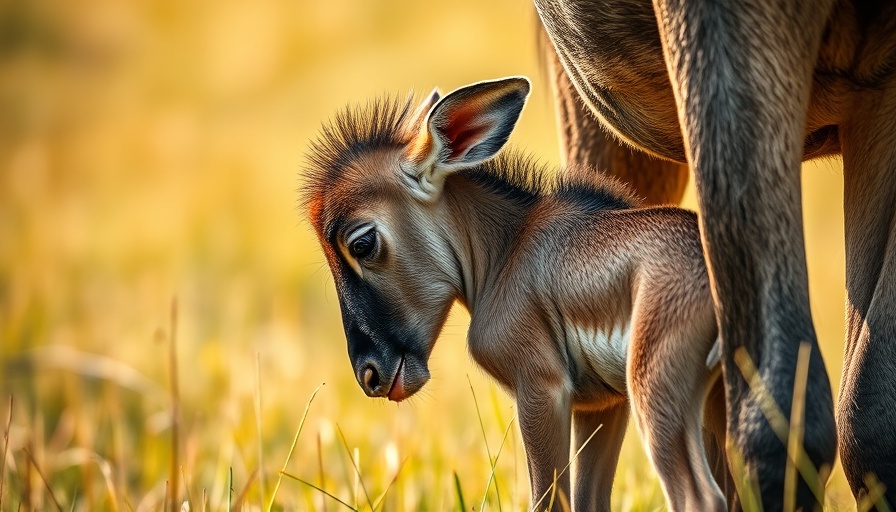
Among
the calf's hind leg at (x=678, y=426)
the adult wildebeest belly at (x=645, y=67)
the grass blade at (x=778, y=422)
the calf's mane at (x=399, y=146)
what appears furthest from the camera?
the calf's mane at (x=399, y=146)

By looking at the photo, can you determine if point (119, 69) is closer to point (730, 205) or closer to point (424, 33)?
point (424, 33)

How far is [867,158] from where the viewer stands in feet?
11.2

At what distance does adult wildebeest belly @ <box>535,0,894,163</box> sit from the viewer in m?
3.10

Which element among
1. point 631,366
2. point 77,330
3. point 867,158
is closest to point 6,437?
point 631,366

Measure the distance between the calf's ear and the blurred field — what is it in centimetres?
72

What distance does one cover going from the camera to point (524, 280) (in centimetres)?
359

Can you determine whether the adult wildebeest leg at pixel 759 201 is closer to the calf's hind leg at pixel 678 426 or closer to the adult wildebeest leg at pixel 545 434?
the calf's hind leg at pixel 678 426

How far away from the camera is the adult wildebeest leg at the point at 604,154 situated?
15.2ft

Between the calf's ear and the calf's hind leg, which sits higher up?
the calf's ear

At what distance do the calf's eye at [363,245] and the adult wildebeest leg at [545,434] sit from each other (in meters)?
0.67

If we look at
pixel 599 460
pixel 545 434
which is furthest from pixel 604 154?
pixel 545 434

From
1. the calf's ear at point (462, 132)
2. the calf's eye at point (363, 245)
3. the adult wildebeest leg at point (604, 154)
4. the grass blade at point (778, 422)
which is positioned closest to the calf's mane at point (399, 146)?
the calf's ear at point (462, 132)

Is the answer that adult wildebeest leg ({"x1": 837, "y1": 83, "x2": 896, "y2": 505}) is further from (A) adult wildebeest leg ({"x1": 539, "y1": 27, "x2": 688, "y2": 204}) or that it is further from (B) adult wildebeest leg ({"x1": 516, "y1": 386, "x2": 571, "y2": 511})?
(A) adult wildebeest leg ({"x1": 539, "y1": 27, "x2": 688, "y2": 204})

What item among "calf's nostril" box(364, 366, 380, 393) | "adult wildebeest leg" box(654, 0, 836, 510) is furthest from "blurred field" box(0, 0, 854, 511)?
"adult wildebeest leg" box(654, 0, 836, 510)
